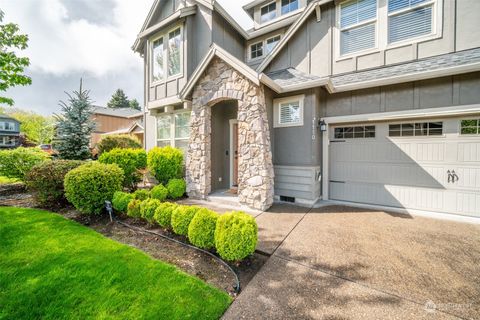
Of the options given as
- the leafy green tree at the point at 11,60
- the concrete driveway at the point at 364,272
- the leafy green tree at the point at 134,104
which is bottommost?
the concrete driveway at the point at 364,272

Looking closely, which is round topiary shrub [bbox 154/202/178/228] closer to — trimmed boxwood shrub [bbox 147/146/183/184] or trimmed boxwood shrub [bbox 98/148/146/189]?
trimmed boxwood shrub [bbox 147/146/183/184]

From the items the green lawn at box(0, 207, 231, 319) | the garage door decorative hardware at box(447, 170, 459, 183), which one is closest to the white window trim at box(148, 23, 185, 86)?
the green lawn at box(0, 207, 231, 319)

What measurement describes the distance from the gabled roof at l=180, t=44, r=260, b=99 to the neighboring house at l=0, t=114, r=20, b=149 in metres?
43.6

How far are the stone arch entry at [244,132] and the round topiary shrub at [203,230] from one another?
2482mm

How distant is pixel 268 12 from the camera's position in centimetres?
992

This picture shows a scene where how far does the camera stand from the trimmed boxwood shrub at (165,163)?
696 centimetres

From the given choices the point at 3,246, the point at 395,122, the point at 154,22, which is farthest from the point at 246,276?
the point at 154,22

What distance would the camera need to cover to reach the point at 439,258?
3.29 metres

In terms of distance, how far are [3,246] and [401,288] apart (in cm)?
661

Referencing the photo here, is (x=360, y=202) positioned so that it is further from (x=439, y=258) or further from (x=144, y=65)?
(x=144, y=65)

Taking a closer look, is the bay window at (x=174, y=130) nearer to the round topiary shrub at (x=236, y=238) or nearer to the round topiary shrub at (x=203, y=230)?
the round topiary shrub at (x=203, y=230)

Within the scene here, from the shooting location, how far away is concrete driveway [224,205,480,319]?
88.8 inches

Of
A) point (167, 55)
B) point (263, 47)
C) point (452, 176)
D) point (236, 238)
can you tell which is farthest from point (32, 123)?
point (452, 176)

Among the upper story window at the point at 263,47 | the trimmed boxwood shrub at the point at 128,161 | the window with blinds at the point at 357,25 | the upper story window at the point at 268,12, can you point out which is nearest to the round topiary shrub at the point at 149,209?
the trimmed boxwood shrub at the point at 128,161
